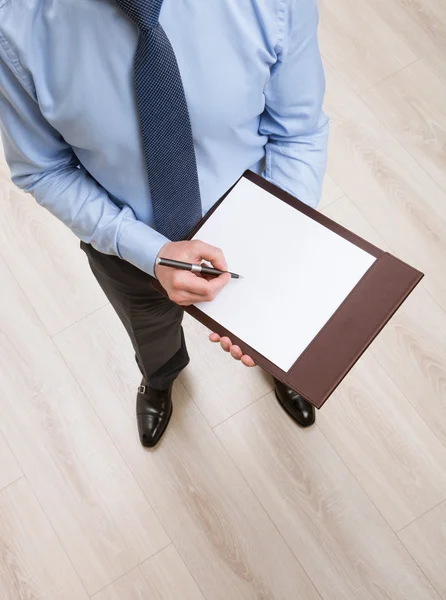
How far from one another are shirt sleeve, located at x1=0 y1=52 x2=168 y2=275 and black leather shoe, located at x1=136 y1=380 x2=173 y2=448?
780 mm

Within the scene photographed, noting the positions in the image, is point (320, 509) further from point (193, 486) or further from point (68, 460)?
point (68, 460)

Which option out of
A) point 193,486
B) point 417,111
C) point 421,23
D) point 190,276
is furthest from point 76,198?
point 421,23

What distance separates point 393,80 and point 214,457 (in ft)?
4.37

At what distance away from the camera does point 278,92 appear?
963 mm

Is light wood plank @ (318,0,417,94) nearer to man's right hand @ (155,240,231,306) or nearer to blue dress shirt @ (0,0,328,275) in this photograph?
blue dress shirt @ (0,0,328,275)

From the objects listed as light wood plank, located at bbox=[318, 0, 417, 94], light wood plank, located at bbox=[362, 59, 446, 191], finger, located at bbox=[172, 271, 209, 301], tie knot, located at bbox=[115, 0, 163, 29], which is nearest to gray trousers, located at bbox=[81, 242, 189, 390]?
finger, located at bbox=[172, 271, 209, 301]

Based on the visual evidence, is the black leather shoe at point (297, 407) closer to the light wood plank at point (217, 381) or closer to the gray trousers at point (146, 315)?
the light wood plank at point (217, 381)

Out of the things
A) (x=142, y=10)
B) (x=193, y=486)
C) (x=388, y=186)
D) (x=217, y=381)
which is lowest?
(x=193, y=486)

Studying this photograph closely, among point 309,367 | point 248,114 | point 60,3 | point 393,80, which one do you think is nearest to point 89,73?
point 60,3

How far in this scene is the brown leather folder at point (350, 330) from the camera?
96 centimetres

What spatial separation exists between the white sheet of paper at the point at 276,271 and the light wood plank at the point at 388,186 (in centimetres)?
100

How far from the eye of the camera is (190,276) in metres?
0.94

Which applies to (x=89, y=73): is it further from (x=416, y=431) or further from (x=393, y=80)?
(x=393, y=80)

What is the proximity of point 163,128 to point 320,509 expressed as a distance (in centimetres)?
118
